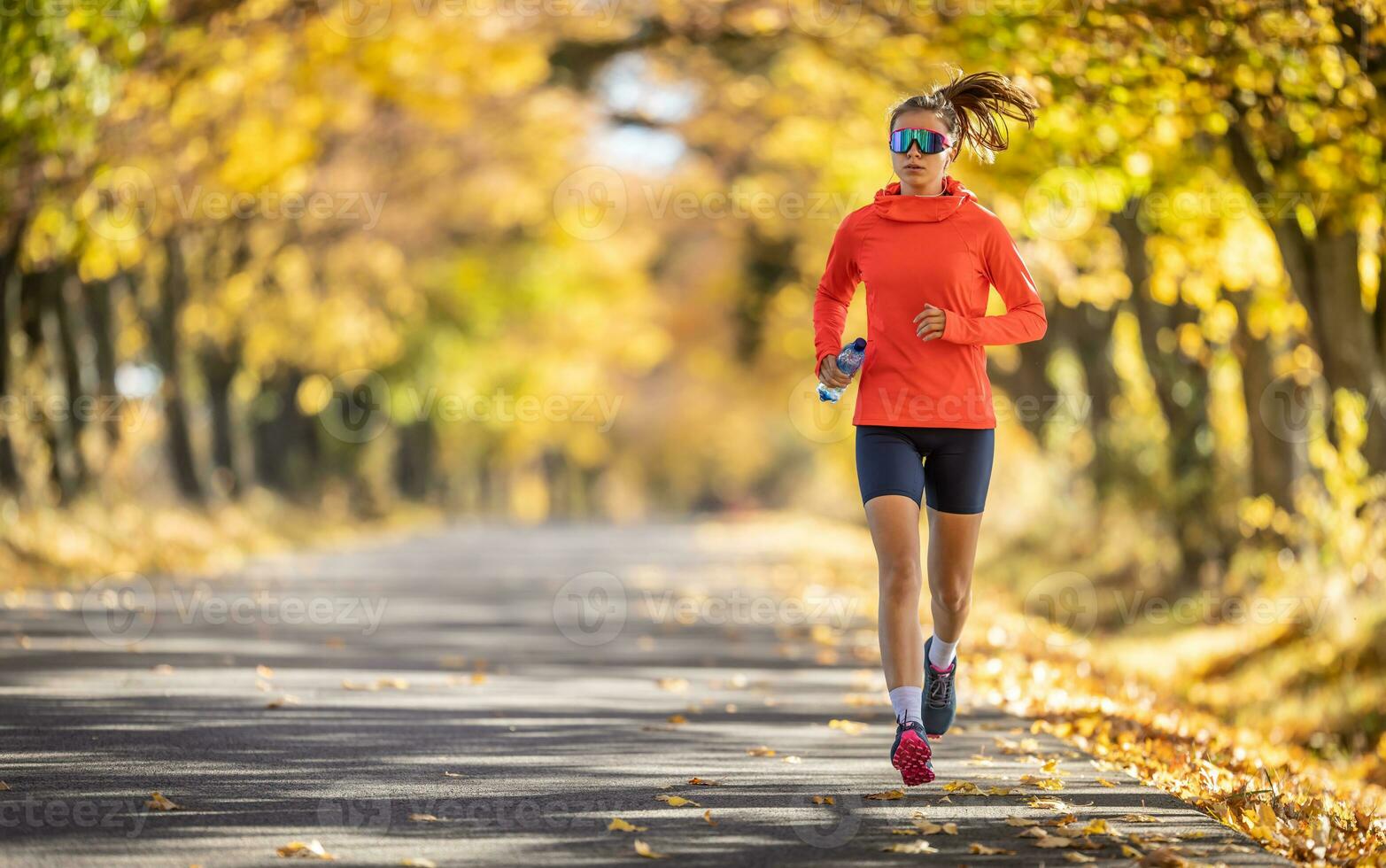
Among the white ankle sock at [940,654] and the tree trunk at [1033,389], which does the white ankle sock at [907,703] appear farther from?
the tree trunk at [1033,389]

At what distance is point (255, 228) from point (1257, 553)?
1689cm

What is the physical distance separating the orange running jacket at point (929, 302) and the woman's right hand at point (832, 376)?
99 mm

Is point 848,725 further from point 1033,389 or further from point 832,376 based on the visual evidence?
point 1033,389

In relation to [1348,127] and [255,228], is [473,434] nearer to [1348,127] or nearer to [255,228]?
[255,228]

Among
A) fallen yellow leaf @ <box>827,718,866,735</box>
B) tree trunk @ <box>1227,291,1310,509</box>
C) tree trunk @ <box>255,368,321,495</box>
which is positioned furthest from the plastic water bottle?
tree trunk @ <box>255,368,321,495</box>

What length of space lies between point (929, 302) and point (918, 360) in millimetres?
212

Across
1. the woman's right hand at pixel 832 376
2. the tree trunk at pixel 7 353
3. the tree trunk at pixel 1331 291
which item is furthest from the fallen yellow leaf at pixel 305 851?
the tree trunk at pixel 7 353

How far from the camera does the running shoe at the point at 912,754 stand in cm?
668

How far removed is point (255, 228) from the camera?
94.9 ft

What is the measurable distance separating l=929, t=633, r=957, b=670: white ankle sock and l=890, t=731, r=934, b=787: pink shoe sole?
610 millimetres

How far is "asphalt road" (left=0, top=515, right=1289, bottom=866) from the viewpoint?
19.0ft

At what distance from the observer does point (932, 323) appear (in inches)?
261

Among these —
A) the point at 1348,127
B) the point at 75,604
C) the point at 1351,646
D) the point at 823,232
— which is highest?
the point at 823,232

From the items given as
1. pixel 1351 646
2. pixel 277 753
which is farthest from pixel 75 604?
pixel 1351 646
